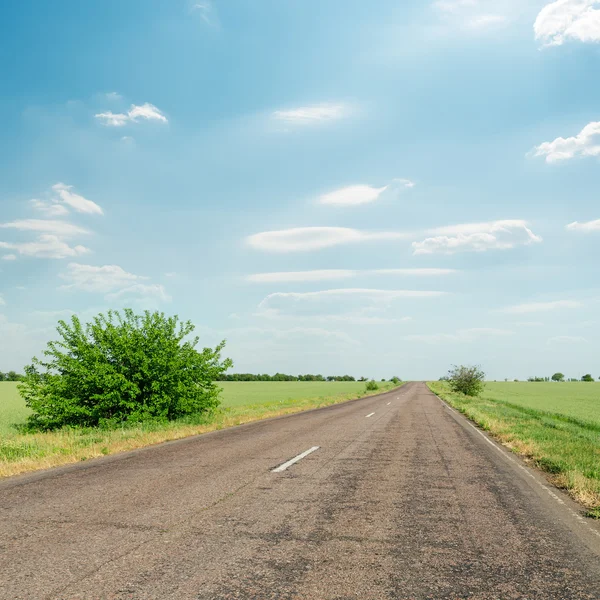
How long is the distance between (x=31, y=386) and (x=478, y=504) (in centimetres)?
1423

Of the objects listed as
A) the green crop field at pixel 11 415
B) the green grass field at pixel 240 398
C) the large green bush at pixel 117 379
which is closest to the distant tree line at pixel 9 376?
the green grass field at pixel 240 398

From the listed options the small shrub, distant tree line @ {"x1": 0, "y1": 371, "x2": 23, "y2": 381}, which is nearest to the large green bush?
the small shrub

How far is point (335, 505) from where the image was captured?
243 inches

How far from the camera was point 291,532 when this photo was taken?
5.03 metres

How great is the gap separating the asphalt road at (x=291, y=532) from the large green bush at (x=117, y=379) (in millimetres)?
6566

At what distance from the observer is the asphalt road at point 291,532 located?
3799mm

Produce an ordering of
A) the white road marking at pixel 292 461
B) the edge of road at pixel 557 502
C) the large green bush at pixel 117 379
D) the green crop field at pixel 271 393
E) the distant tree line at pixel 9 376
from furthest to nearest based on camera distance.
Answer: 1. the distant tree line at pixel 9 376
2. the green crop field at pixel 271 393
3. the large green bush at pixel 117 379
4. the white road marking at pixel 292 461
5. the edge of road at pixel 557 502

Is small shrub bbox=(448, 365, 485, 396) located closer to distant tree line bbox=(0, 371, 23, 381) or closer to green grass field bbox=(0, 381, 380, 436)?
green grass field bbox=(0, 381, 380, 436)

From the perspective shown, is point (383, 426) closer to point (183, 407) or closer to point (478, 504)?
point (183, 407)

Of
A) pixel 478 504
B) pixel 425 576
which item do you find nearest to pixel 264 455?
pixel 478 504

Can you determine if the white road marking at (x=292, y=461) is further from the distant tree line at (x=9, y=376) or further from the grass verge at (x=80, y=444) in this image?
the distant tree line at (x=9, y=376)

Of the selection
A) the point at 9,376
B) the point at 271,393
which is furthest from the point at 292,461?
the point at 9,376

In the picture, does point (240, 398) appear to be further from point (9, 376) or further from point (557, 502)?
point (9, 376)

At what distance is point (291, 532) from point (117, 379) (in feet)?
38.9
